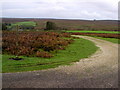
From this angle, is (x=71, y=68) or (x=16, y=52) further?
(x=16, y=52)

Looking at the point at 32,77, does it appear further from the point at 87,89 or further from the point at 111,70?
the point at 111,70

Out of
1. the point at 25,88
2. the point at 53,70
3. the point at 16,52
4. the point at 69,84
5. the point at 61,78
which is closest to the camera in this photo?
the point at 25,88

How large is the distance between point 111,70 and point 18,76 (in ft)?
13.8

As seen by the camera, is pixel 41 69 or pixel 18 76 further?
pixel 41 69

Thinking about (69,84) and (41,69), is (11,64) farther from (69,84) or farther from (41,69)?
(69,84)

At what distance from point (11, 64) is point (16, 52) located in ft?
10.5

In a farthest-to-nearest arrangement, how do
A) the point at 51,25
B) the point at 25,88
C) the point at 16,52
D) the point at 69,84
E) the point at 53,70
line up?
the point at 51,25 < the point at 16,52 < the point at 53,70 < the point at 69,84 < the point at 25,88

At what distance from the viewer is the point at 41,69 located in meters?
7.46

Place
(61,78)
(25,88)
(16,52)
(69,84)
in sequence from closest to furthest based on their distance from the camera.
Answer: (25,88) → (69,84) → (61,78) → (16,52)

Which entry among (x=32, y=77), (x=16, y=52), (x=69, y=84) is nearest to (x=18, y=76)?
(x=32, y=77)

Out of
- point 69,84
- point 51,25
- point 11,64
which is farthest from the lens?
point 51,25

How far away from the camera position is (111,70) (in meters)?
7.62

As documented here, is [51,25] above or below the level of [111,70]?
above

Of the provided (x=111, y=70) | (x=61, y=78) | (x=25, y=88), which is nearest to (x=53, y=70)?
(x=61, y=78)
